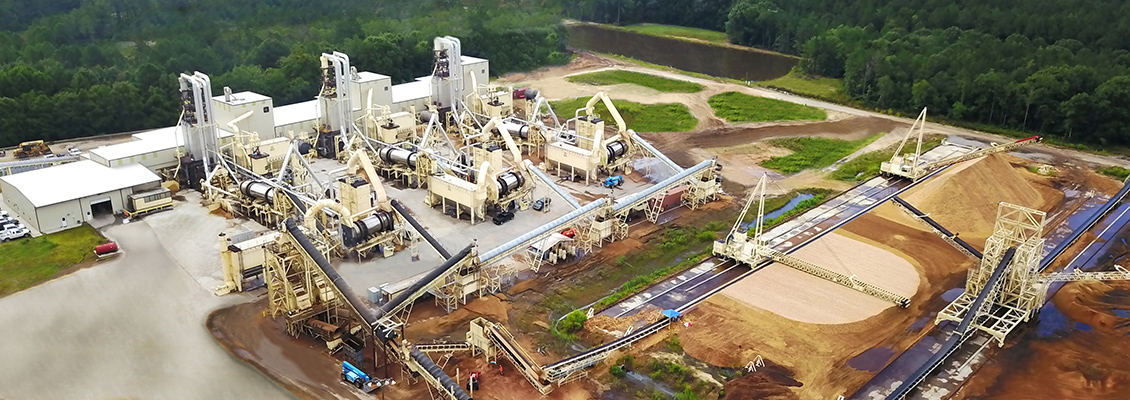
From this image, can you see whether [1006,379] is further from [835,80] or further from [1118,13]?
[1118,13]

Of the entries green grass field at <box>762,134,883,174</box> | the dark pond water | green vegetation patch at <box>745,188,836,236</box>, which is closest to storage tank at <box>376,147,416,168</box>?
green vegetation patch at <box>745,188,836,236</box>

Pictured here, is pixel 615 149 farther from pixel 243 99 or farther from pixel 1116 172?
pixel 1116 172

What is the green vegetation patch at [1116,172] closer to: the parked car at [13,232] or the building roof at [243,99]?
the building roof at [243,99]

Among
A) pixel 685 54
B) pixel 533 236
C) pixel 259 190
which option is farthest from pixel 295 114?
pixel 685 54

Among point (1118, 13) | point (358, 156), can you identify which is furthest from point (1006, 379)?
point (1118, 13)

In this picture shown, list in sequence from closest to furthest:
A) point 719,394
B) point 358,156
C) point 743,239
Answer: point 719,394, point 743,239, point 358,156

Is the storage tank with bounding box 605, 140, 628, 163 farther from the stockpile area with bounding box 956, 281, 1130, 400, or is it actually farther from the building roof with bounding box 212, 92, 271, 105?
the stockpile area with bounding box 956, 281, 1130, 400

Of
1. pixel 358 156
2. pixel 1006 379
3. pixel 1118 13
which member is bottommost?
pixel 1006 379
